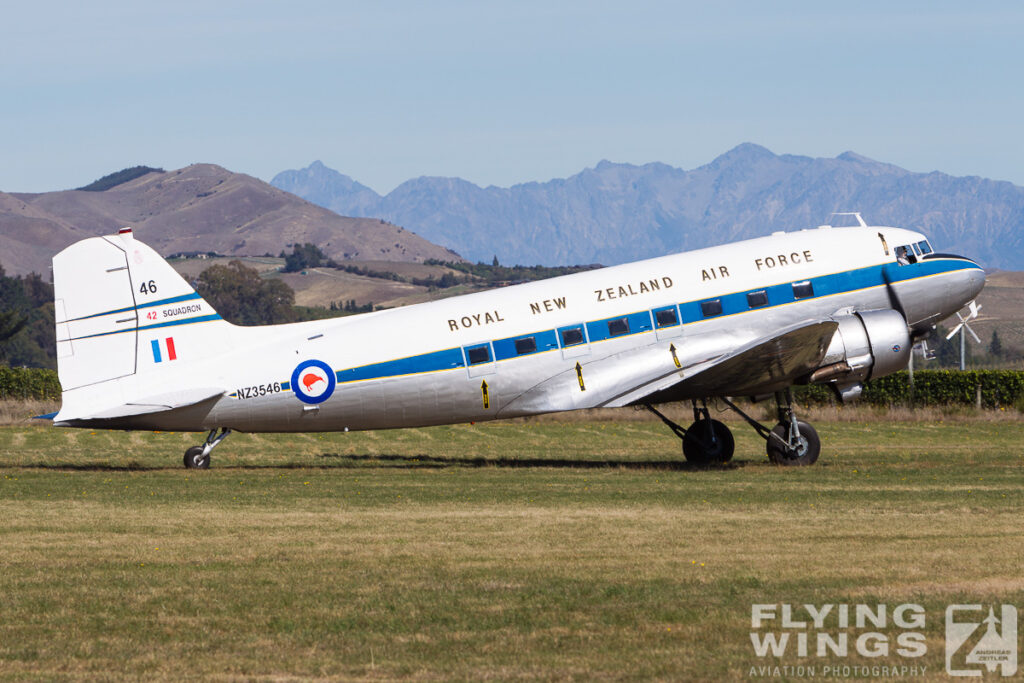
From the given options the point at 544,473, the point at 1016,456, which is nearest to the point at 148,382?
the point at 544,473

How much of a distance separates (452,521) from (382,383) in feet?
23.6

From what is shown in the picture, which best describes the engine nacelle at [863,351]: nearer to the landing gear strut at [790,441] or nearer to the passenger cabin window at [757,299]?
the landing gear strut at [790,441]

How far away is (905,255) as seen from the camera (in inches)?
1047

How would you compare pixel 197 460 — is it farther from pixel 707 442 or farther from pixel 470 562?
pixel 470 562

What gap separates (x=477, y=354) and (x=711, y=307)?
190 inches

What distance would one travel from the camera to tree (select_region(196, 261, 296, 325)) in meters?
173

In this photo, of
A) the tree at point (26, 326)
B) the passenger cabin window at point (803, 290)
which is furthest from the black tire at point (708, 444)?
the tree at point (26, 326)

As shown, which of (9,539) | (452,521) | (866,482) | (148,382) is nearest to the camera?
(9,539)

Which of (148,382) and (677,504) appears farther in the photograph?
(148,382)

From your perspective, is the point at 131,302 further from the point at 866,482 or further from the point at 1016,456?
the point at 1016,456

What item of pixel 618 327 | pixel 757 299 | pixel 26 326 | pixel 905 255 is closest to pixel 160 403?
pixel 618 327

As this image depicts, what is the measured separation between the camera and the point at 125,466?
27.3 meters

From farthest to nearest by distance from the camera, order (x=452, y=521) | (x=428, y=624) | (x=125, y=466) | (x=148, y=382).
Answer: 1. (x=125, y=466)
2. (x=148, y=382)
3. (x=452, y=521)
4. (x=428, y=624)

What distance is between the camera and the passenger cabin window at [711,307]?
25.6m
